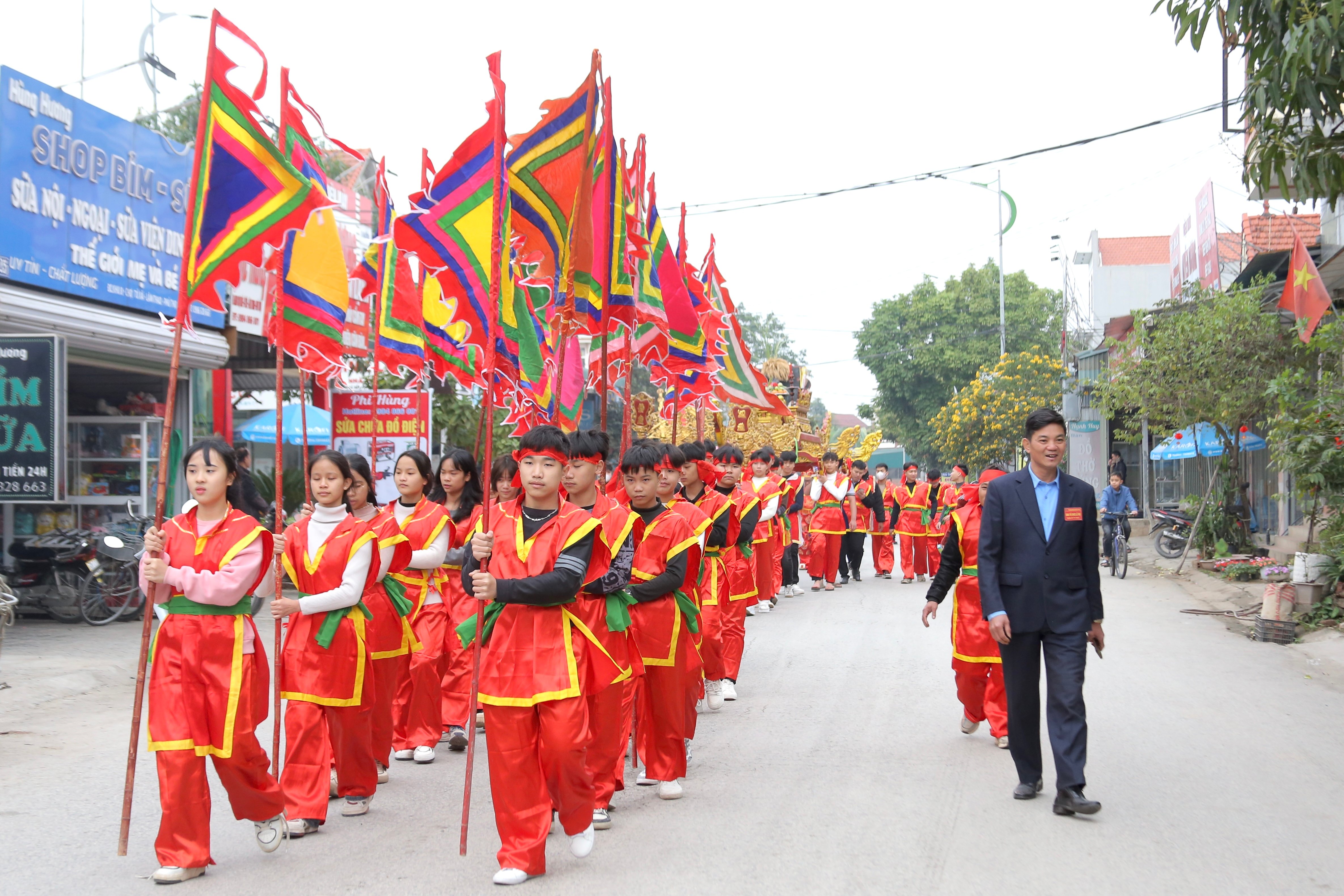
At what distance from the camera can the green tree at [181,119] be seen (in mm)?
22172

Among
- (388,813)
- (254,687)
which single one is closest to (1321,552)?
(388,813)

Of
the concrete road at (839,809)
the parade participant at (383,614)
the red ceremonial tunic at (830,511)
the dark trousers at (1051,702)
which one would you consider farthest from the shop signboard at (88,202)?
the red ceremonial tunic at (830,511)

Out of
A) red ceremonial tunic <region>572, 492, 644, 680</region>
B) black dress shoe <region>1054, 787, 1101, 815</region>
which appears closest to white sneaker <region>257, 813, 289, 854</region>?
red ceremonial tunic <region>572, 492, 644, 680</region>

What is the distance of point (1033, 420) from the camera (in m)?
5.70

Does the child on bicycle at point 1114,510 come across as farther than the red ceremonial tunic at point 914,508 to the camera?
No

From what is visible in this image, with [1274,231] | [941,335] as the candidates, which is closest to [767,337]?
[941,335]

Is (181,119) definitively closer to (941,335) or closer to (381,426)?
(381,426)

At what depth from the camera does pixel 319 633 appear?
526 centimetres

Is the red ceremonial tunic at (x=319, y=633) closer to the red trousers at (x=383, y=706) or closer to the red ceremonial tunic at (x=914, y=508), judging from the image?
the red trousers at (x=383, y=706)

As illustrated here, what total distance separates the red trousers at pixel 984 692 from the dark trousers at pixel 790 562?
8.74m

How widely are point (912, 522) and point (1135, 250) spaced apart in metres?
30.8

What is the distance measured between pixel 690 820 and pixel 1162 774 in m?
2.57

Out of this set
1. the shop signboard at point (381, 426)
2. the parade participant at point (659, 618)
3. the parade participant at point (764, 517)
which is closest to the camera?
the parade participant at point (659, 618)

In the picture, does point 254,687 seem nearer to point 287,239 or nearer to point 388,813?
point 388,813
